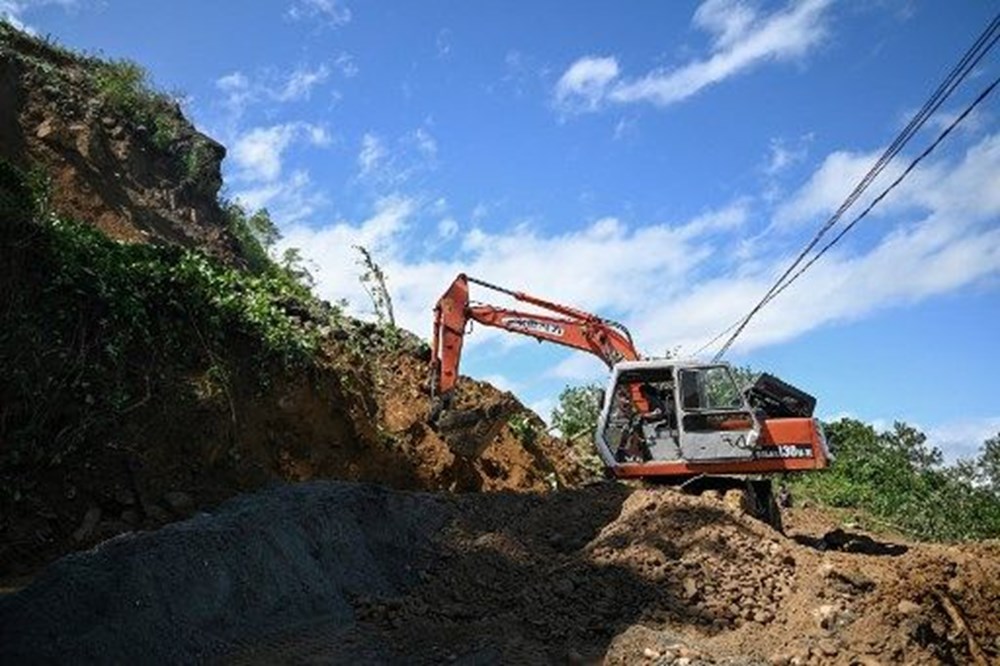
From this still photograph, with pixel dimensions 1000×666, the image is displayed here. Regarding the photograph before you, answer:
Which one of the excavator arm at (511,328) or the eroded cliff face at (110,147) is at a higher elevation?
the eroded cliff face at (110,147)

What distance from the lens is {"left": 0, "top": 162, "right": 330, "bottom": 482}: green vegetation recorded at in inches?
354

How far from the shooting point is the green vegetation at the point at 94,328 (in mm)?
8984

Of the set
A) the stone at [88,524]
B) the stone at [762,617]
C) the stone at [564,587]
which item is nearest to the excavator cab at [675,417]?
the stone at [762,617]

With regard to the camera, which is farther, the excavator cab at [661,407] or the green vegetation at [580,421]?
the green vegetation at [580,421]

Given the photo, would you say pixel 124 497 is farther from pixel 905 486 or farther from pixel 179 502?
pixel 905 486

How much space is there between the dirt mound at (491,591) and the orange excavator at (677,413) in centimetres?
195

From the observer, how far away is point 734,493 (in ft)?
36.8

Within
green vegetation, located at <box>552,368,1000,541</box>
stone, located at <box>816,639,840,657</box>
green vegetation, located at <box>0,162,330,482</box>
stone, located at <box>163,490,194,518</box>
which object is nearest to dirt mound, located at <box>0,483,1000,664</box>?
stone, located at <box>816,639,840,657</box>

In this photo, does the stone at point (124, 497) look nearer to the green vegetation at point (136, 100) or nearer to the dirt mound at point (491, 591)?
the dirt mound at point (491, 591)

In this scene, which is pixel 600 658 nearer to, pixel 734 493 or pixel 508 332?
pixel 734 493

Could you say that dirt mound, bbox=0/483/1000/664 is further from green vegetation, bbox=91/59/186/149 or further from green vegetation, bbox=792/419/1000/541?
green vegetation, bbox=91/59/186/149

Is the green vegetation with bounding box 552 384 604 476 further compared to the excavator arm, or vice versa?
the green vegetation with bounding box 552 384 604 476

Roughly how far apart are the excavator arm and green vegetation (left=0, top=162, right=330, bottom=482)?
194 cm

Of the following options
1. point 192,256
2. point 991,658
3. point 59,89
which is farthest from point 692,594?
point 59,89
